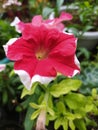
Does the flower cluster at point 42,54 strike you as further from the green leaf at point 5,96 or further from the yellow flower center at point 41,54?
the green leaf at point 5,96

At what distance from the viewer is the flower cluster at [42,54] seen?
67 centimetres

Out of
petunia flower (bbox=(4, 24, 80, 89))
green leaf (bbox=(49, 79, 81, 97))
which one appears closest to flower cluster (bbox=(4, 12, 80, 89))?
petunia flower (bbox=(4, 24, 80, 89))

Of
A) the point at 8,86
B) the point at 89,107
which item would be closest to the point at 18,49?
the point at 89,107

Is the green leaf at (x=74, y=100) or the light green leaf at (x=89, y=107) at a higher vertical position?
the green leaf at (x=74, y=100)

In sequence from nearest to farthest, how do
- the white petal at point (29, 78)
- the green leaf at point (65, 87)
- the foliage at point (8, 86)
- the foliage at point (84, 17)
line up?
1. the white petal at point (29, 78)
2. the green leaf at point (65, 87)
3. the foliage at point (8, 86)
4. the foliage at point (84, 17)

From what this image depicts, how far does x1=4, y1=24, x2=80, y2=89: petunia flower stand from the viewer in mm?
671

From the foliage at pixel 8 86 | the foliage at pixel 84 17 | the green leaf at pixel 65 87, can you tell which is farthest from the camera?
the foliage at pixel 84 17

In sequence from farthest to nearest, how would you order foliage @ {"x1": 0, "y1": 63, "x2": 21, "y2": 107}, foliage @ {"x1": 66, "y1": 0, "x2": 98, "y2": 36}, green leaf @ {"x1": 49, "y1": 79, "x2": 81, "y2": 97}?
foliage @ {"x1": 66, "y1": 0, "x2": 98, "y2": 36}, foliage @ {"x1": 0, "y1": 63, "x2": 21, "y2": 107}, green leaf @ {"x1": 49, "y1": 79, "x2": 81, "y2": 97}

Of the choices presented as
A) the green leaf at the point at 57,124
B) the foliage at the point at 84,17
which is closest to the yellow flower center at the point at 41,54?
the green leaf at the point at 57,124

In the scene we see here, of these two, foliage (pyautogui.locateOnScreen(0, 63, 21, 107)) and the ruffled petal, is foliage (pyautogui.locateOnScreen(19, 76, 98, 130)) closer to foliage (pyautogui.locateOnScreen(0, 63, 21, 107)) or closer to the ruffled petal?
the ruffled petal

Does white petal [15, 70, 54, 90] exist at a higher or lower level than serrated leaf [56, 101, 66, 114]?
higher

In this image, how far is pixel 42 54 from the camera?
0.74m

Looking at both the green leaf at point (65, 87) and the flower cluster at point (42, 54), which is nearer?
the flower cluster at point (42, 54)

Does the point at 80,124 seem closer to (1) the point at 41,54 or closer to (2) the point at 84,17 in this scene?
(1) the point at 41,54
